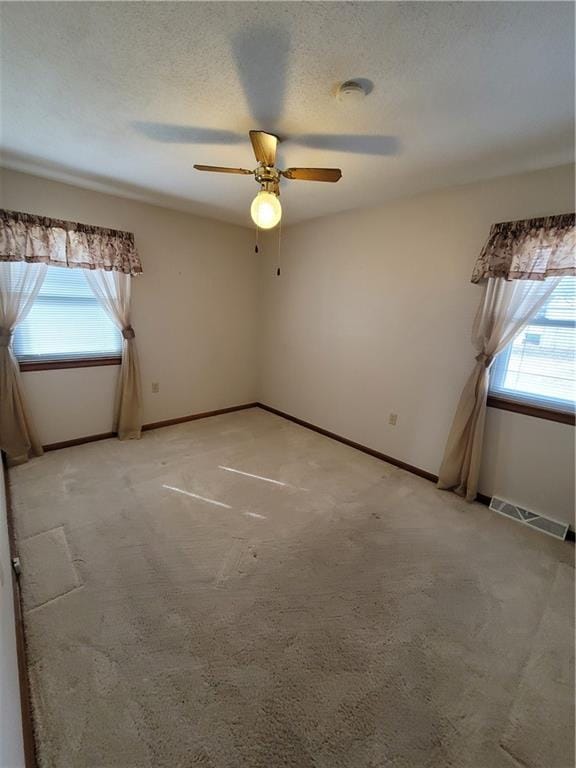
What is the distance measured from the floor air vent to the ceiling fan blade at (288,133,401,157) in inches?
101

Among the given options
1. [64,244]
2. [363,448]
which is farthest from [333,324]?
[64,244]

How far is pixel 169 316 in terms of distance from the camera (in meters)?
3.49

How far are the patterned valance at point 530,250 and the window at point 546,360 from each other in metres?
0.16

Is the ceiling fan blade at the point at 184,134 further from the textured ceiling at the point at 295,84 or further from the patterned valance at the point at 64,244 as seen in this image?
the patterned valance at the point at 64,244

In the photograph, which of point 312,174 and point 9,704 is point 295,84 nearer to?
point 312,174

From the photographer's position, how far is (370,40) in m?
1.11

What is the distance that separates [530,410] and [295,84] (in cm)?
240

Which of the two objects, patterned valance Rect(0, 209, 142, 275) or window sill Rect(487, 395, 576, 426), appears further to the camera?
patterned valance Rect(0, 209, 142, 275)

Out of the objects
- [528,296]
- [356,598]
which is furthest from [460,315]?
[356,598]

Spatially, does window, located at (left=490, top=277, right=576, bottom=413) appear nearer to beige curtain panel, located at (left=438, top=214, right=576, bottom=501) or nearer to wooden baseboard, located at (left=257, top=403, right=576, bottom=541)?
beige curtain panel, located at (left=438, top=214, right=576, bottom=501)

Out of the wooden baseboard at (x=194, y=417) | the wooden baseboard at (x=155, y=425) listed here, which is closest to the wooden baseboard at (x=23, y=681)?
the wooden baseboard at (x=155, y=425)

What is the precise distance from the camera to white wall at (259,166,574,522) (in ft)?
7.14

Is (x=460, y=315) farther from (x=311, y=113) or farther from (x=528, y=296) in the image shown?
(x=311, y=113)

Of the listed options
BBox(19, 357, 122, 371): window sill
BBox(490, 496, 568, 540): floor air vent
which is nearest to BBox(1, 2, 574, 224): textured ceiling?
BBox(19, 357, 122, 371): window sill
